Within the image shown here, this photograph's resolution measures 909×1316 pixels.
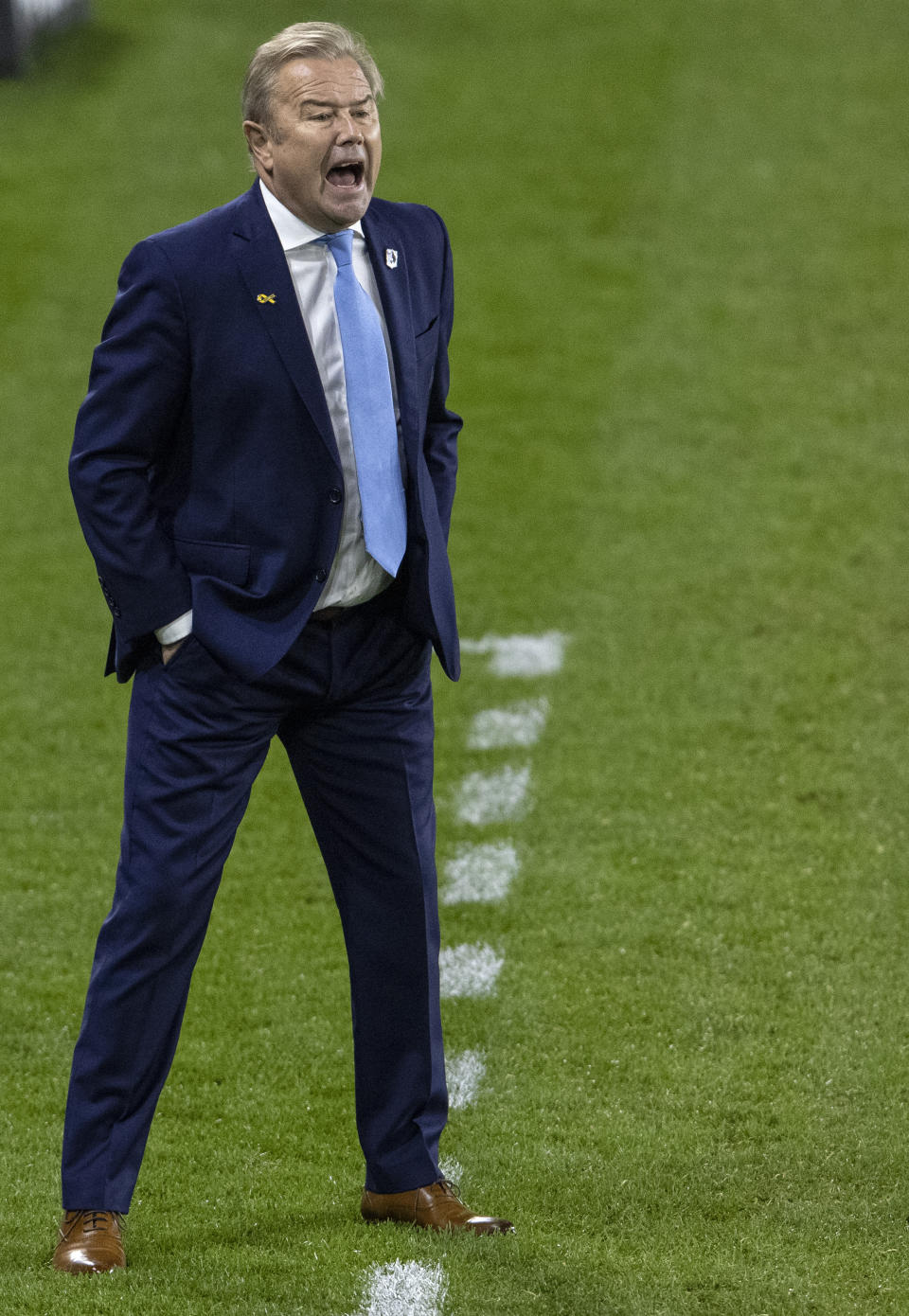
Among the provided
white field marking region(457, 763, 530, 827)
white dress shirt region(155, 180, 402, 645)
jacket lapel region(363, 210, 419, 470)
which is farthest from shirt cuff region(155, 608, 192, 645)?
white field marking region(457, 763, 530, 827)

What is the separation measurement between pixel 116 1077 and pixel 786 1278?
1257 millimetres

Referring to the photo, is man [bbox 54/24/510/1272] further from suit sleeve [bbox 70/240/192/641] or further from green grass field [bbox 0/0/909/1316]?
green grass field [bbox 0/0/909/1316]

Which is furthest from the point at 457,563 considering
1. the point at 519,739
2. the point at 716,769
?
the point at 716,769

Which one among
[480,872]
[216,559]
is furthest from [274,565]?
[480,872]

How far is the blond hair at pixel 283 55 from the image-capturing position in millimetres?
3195

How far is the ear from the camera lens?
323cm

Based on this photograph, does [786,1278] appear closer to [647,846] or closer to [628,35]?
[647,846]

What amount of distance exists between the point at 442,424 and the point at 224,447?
0.51m

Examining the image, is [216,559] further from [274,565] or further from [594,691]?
[594,691]

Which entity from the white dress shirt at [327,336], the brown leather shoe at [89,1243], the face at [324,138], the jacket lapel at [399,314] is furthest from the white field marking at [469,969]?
the face at [324,138]

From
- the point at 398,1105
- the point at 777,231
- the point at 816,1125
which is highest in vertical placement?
the point at 777,231

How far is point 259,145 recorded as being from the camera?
326 centimetres

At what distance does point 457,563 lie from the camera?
7621mm

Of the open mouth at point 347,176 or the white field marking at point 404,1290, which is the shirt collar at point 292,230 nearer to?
the open mouth at point 347,176
